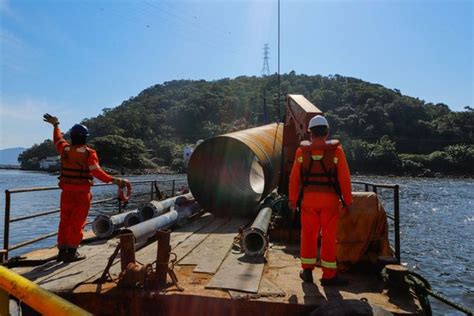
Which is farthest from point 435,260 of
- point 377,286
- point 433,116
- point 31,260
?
point 433,116

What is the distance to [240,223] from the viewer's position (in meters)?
8.71

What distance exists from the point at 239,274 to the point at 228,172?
626 centimetres

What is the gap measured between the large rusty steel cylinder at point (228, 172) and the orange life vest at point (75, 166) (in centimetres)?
407

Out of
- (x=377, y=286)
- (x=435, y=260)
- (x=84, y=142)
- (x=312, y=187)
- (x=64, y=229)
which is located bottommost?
(x=435, y=260)

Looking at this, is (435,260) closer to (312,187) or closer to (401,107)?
(312,187)

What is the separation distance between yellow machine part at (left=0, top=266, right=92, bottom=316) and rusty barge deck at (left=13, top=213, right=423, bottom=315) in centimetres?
237

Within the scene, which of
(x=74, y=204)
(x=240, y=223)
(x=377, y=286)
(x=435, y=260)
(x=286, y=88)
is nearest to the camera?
(x=377, y=286)

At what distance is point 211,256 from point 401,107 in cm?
11554

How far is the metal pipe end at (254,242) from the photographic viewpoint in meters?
5.64

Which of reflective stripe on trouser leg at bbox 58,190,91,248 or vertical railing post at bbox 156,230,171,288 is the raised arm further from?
vertical railing post at bbox 156,230,171,288

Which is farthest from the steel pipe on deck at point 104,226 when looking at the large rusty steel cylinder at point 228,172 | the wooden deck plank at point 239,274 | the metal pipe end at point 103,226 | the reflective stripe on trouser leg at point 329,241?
the reflective stripe on trouser leg at point 329,241

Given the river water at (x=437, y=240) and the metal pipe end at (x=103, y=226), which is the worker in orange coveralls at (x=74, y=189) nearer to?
the metal pipe end at (x=103, y=226)

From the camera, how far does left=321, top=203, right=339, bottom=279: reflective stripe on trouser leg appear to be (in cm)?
450

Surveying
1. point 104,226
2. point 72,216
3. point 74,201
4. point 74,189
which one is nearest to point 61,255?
point 72,216
